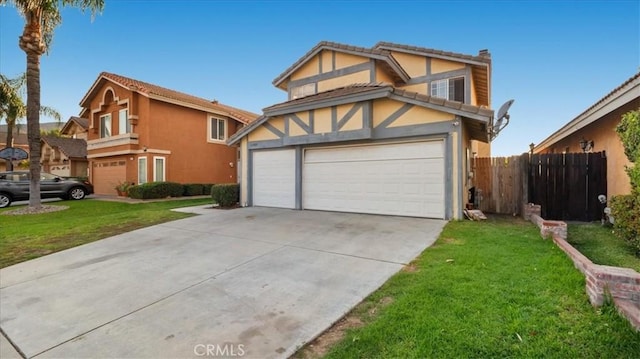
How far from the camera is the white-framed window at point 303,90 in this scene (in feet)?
44.0

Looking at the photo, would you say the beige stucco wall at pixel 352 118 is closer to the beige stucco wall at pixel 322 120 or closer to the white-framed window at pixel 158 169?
the beige stucco wall at pixel 322 120

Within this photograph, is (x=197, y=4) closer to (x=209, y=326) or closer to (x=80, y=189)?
(x=80, y=189)

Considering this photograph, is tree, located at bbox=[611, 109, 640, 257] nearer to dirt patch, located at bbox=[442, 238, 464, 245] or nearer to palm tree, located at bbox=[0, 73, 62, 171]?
dirt patch, located at bbox=[442, 238, 464, 245]

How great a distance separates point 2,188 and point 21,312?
15.4 meters

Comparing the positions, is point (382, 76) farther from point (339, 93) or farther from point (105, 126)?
point (105, 126)

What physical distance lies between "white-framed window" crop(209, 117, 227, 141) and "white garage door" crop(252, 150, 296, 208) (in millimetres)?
9587

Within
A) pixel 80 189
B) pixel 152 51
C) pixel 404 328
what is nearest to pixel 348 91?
pixel 404 328

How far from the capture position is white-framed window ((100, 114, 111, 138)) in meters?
19.6

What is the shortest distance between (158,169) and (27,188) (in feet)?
18.9

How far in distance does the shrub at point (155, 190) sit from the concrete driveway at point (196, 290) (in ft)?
32.7

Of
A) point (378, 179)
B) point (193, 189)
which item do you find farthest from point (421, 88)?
point (193, 189)

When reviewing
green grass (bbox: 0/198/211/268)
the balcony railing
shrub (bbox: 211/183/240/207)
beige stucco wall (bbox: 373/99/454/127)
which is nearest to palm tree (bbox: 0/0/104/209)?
green grass (bbox: 0/198/211/268)

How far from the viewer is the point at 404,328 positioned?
279cm

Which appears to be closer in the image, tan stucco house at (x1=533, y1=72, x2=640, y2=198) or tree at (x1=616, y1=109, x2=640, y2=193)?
tree at (x1=616, y1=109, x2=640, y2=193)
